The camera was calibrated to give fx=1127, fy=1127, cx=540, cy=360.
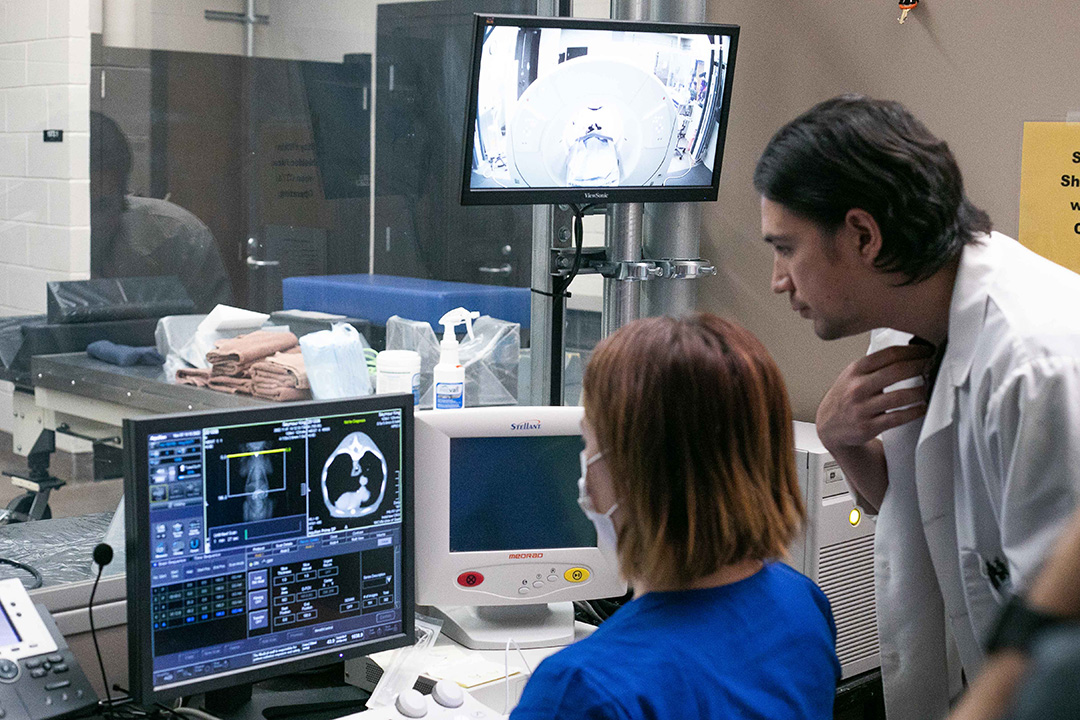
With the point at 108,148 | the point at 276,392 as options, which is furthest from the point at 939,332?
the point at 108,148

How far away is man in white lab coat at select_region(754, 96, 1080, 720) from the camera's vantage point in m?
1.30

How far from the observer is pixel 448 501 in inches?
71.6

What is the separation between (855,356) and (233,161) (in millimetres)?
1468

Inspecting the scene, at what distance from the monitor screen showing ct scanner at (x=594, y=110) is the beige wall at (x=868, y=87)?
0.37 meters

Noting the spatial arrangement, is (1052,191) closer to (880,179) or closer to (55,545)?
(880,179)

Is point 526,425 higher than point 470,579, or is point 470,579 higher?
point 526,425

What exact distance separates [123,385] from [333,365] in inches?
16.4

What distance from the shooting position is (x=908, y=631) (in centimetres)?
163

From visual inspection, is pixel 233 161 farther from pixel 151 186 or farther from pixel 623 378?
pixel 623 378

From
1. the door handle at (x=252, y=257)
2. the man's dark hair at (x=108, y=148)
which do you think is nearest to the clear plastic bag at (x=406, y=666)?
the door handle at (x=252, y=257)

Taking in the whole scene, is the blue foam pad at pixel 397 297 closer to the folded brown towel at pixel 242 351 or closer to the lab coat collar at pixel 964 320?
the folded brown towel at pixel 242 351

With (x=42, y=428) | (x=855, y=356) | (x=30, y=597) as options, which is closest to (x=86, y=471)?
(x=42, y=428)

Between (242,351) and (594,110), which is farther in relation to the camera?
(242,351)

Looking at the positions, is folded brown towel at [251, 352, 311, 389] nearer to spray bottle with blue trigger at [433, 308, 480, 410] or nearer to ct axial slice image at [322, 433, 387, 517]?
spray bottle with blue trigger at [433, 308, 480, 410]
